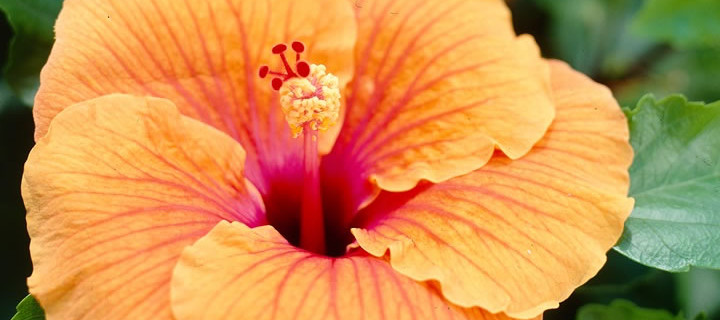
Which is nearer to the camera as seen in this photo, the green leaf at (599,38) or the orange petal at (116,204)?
the orange petal at (116,204)

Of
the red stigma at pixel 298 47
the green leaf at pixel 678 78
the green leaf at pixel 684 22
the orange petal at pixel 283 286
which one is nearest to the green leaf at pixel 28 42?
the red stigma at pixel 298 47

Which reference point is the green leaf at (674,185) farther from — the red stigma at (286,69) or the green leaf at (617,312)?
the red stigma at (286,69)

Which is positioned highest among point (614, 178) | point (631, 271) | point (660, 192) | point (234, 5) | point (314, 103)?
point (234, 5)

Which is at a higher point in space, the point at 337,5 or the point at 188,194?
the point at 337,5

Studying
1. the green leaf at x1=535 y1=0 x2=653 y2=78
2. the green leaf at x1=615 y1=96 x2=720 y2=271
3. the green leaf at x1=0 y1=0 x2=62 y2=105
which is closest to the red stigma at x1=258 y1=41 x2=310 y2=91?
the green leaf at x1=0 y1=0 x2=62 y2=105

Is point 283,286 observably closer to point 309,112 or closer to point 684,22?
point 309,112

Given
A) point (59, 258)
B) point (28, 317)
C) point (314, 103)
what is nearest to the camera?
point (59, 258)

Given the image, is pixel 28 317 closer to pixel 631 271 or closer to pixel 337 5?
pixel 337 5

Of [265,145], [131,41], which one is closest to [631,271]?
[265,145]
